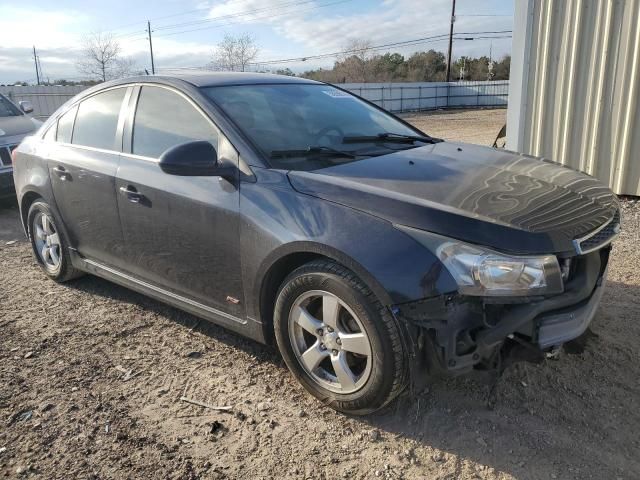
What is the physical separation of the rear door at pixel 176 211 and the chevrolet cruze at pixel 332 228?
0.01 metres

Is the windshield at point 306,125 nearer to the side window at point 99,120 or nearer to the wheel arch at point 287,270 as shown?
the wheel arch at point 287,270

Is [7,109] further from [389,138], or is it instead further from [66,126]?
[389,138]

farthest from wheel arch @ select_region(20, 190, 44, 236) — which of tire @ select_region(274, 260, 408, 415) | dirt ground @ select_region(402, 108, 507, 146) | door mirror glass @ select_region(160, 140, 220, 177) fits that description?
dirt ground @ select_region(402, 108, 507, 146)

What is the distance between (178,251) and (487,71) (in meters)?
66.1

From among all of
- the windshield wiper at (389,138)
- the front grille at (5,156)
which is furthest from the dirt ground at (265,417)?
the front grille at (5,156)

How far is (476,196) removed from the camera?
260cm

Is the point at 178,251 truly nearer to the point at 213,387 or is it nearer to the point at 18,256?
the point at 213,387

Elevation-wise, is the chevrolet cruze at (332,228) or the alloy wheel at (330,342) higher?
the chevrolet cruze at (332,228)

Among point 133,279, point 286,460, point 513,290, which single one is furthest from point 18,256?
point 513,290

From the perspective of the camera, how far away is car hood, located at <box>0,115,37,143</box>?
7.93 m

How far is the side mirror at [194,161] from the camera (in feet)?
9.40

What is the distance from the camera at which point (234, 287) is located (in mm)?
3045

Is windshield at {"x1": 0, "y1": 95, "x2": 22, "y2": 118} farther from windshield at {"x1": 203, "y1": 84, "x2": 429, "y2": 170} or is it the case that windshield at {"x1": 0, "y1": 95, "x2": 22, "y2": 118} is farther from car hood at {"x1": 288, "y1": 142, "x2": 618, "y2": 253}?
car hood at {"x1": 288, "y1": 142, "x2": 618, "y2": 253}

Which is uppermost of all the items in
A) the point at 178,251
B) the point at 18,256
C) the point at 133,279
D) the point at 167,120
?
the point at 167,120
